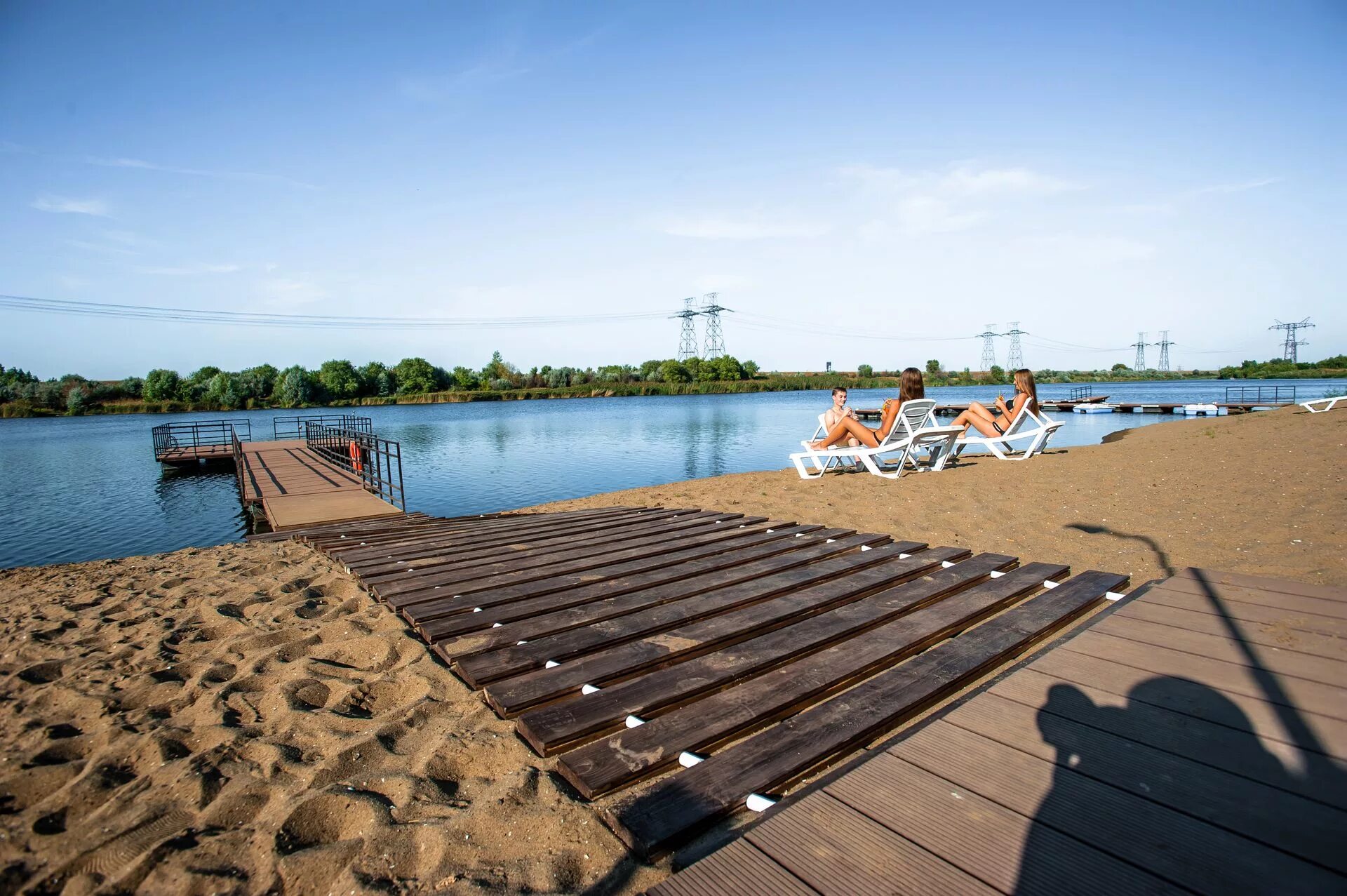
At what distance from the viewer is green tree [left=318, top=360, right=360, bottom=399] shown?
7838 centimetres

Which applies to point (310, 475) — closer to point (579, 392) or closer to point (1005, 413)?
point (1005, 413)

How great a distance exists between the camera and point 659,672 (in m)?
2.59

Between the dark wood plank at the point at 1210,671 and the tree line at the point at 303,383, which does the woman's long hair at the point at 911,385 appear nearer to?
the dark wood plank at the point at 1210,671

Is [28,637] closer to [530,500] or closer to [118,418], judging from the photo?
[530,500]

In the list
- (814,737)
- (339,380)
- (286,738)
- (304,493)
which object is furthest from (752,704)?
(339,380)

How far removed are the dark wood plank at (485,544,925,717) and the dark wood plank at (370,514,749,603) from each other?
108 cm

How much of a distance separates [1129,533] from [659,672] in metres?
5.02

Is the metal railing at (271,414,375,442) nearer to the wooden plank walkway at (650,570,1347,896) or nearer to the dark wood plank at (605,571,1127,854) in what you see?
the dark wood plank at (605,571,1127,854)

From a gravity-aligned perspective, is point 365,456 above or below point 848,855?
below

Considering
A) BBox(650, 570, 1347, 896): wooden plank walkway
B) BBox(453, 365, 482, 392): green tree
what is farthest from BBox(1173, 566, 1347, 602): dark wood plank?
BBox(453, 365, 482, 392): green tree

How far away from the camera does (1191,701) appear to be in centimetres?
209

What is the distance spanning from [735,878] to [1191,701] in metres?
1.66

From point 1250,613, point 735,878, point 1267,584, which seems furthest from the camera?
point 1267,584

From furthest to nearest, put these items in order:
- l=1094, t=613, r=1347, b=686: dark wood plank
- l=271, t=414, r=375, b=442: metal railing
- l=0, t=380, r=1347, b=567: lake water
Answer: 1. l=271, t=414, r=375, b=442: metal railing
2. l=0, t=380, r=1347, b=567: lake water
3. l=1094, t=613, r=1347, b=686: dark wood plank
